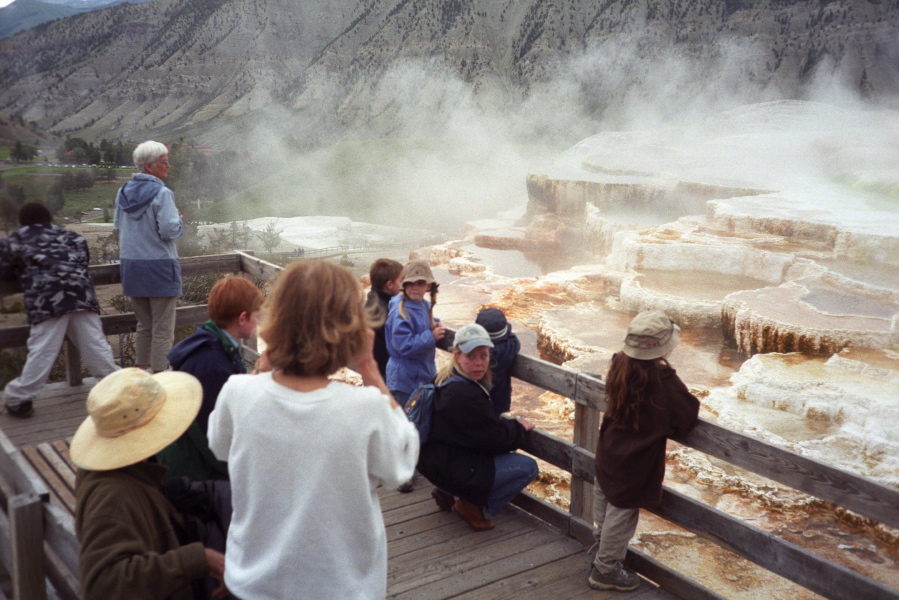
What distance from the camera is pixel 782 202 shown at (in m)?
13.9

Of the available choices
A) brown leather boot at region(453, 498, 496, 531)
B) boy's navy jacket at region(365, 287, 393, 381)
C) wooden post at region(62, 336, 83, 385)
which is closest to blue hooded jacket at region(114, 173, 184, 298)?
wooden post at region(62, 336, 83, 385)

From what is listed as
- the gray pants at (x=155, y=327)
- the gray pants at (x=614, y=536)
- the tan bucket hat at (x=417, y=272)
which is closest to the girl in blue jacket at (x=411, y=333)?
the tan bucket hat at (x=417, y=272)

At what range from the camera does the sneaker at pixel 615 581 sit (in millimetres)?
2178

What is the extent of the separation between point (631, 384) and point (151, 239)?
8.37 feet

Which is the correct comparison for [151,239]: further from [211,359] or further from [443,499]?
[443,499]

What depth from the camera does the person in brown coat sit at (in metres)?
2.06

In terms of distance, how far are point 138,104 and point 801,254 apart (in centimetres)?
2419

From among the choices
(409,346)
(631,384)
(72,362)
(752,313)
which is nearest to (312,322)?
(631,384)

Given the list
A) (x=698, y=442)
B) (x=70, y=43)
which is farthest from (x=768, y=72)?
Answer: (x=698, y=442)

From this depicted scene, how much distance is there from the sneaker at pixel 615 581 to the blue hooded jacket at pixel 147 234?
8.32ft

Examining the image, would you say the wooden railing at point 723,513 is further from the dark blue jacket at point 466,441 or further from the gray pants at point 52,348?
the gray pants at point 52,348

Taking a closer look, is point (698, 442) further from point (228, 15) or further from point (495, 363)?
point (228, 15)

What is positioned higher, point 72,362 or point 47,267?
point 47,267

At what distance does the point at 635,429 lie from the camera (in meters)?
2.08
